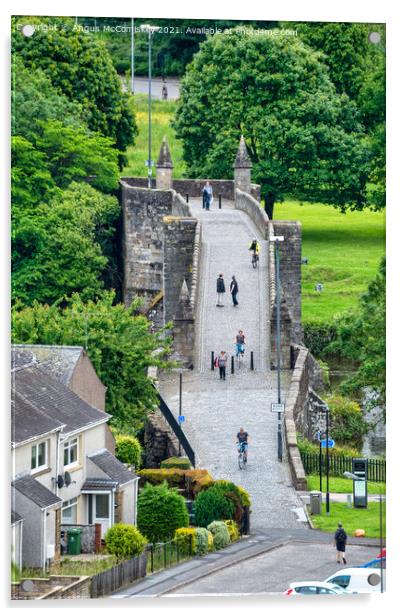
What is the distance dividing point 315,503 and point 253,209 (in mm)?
28405

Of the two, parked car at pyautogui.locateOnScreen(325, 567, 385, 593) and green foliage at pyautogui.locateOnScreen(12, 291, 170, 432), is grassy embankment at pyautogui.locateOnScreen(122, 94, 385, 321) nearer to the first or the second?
green foliage at pyautogui.locateOnScreen(12, 291, 170, 432)

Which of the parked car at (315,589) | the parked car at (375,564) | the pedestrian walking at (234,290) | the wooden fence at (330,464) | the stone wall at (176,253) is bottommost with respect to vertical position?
the parked car at (315,589)

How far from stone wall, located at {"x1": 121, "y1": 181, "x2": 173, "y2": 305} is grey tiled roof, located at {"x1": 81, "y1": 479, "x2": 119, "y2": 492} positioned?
103 feet

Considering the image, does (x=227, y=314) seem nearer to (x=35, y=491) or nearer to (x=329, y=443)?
(x=329, y=443)

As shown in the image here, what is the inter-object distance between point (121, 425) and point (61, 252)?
640 inches

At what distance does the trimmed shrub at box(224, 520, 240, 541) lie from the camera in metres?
58.2

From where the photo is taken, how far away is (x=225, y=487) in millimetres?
60844

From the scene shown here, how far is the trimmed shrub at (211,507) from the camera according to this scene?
5919cm

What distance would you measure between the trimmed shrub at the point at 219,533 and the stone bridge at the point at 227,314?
1862 mm

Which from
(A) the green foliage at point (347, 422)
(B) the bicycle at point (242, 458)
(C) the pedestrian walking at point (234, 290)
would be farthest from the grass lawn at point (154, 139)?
(B) the bicycle at point (242, 458)

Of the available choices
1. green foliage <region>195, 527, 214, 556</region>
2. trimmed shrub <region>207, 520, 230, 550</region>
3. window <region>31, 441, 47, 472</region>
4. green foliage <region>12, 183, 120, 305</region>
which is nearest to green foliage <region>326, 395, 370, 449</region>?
green foliage <region>12, 183, 120, 305</region>

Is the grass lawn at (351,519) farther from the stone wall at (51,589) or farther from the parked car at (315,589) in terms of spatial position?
the stone wall at (51,589)

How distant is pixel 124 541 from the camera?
182ft

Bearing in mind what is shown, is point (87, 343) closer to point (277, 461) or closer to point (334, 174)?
point (277, 461)
